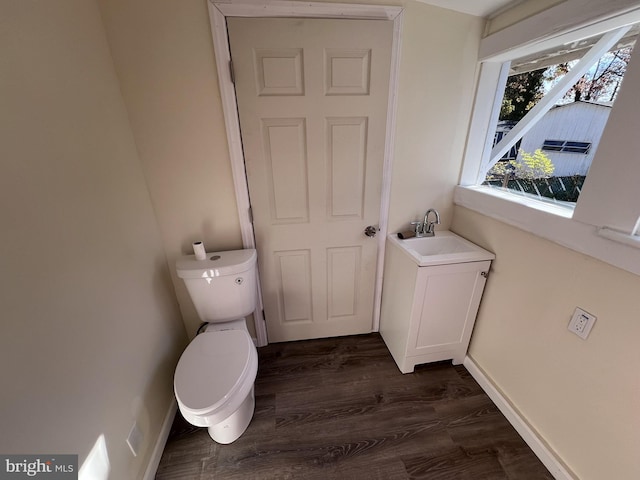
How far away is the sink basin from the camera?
1.39 meters

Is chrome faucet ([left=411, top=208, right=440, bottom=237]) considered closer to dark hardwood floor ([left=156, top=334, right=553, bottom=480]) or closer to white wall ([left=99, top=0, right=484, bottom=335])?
white wall ([left=99, top=0, right=484, bottom=335])

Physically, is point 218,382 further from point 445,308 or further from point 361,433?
point 445,308

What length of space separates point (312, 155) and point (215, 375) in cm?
123

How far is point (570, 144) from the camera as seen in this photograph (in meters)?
1.15

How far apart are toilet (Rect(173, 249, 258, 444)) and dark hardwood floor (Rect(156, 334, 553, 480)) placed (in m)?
0.13

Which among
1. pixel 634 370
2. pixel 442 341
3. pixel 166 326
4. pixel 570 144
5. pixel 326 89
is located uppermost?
pixel 326 89

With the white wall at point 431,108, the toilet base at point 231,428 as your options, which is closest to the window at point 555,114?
the white wall at point 431,108

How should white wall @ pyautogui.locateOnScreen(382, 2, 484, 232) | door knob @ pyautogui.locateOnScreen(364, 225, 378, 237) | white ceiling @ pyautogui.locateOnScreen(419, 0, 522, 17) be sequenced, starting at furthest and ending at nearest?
door knob @ pyautogui.locateOnScreen(364, 225, 378, 237) → white wall @ pyautogui.locateOnScreen(382, 2, 484, 232) → white ceiling @ pyautogui.locateOnScreen(419, 0, 522, 17)

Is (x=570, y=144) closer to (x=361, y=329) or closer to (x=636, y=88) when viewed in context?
(x=636, y=88)

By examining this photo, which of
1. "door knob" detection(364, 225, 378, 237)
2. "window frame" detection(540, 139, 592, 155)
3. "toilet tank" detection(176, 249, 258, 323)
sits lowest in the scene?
"toilet tank" detection(176, 249, 258, 323)

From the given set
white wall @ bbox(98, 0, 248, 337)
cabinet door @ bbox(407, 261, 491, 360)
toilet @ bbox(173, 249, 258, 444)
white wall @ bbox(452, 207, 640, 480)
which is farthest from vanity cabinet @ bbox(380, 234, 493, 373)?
white wall @ bbox(98, 0, 248, 337)

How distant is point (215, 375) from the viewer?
3.78ft

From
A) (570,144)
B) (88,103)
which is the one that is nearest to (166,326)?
(88,103)

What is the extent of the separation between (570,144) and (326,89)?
46.7 inches
